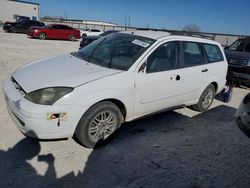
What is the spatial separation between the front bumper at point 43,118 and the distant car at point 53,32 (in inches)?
789

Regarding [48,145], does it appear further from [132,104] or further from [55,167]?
[132,104]

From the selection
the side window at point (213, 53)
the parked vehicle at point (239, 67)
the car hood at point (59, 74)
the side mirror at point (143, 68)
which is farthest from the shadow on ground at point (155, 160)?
the parked vehicle at point (239, 67)

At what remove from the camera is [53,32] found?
22.1m

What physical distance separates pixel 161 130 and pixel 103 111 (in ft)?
4.56

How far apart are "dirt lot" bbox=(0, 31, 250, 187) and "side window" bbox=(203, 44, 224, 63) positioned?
5.16ft

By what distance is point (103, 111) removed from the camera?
10.8 feet

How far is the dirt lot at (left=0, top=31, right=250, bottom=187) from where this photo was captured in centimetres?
281

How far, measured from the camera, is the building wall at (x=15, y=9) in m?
39.9

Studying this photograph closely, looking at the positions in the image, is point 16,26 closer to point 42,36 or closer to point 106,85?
point 42,36

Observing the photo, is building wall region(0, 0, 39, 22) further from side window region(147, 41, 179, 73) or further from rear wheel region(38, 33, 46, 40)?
side window region(147, 41, 179, 73)

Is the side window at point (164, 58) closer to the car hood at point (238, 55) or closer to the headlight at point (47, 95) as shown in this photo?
the headlight at point (47, 95)

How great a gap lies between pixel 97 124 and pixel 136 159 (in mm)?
735

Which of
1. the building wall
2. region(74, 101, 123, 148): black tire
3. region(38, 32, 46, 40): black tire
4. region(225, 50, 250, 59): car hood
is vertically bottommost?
region(74, 101, 123, 148): black tire

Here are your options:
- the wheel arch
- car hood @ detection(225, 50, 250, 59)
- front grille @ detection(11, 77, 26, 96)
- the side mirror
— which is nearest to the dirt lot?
the wheel arch
